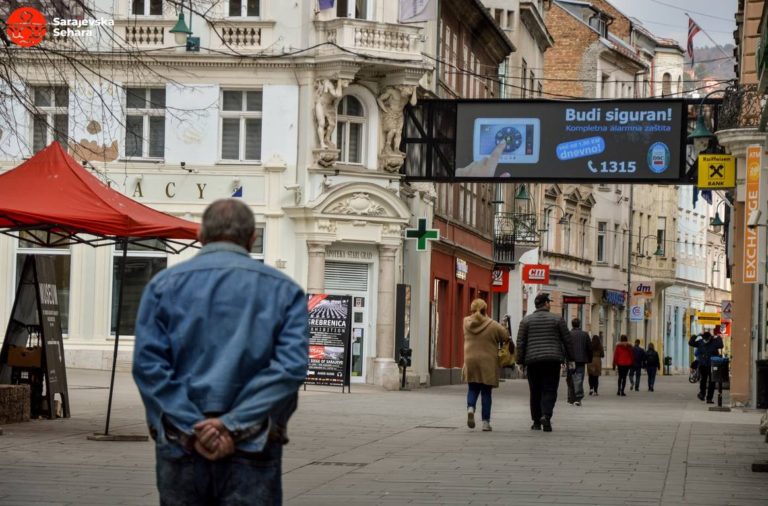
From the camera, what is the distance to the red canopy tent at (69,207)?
16.0 m

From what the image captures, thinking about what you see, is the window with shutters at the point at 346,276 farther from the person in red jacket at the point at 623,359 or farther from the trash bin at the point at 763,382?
the trash bin at the point at 763,382

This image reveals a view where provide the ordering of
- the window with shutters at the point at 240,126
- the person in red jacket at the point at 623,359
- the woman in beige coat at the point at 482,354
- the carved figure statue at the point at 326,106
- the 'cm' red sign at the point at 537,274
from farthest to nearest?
the 'cm' red sign at the point at 537,274 → the person in red jacket at the point at 623,359 → the window with shutters at the point at 240,126 → the carved figure statue at the point at 326,106 → the woman in beige coat at the point at 482,354

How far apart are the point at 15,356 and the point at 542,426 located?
6.87 meters

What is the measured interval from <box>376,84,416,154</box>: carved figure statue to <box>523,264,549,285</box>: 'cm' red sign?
62.3ft

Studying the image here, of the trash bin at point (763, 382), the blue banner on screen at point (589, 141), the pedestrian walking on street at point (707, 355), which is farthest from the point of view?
the blue banner on screen at point (589, 141)

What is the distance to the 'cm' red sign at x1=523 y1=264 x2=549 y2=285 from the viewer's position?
181ft

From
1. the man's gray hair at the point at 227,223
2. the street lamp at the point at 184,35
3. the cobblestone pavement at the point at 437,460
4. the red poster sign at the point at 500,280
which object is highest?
the street lamp at the point at 184,35

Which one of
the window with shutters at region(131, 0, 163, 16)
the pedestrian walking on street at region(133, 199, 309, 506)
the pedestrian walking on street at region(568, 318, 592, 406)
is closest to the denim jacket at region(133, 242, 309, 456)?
the pedestrian walking on street at region(133, 199, 309, 506)

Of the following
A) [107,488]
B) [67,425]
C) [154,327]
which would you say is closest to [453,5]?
[67,425]

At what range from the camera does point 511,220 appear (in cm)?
5709

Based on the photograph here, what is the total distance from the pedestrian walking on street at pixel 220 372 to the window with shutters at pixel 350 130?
30838mm

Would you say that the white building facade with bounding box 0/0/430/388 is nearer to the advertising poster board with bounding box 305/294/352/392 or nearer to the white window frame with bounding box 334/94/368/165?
the white window frame with bounding box 334/94/368/165

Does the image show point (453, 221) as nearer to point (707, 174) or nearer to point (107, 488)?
point (707, 174)

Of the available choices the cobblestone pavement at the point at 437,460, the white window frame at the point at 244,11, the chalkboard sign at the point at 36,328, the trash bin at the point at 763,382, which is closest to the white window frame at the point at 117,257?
the white window frame at the point at 244,11
